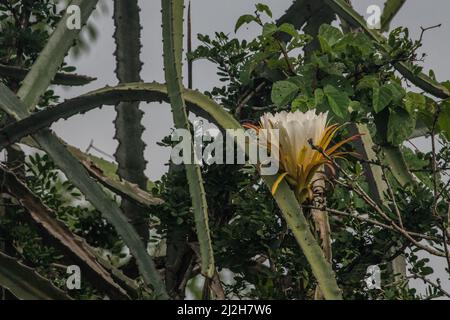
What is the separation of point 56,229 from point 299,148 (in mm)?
933

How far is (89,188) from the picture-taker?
127 inches

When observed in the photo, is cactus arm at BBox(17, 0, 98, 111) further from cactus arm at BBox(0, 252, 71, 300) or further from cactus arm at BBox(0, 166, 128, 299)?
cactus arm at BBox(0, 252, 71, 300)

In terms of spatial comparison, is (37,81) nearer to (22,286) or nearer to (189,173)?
(22,286)

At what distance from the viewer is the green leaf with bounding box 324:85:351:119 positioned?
3152 millimetres

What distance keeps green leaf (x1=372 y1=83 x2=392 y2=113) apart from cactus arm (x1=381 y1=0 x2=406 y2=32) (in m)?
0.59

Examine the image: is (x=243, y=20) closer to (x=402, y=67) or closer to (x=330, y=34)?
(x=330, y=34)

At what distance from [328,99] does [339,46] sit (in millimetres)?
218

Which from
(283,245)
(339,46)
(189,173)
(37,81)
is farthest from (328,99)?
Result: (37,81)

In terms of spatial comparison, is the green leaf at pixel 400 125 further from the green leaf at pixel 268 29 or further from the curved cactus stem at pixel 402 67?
the green leaf at pixel 268 29

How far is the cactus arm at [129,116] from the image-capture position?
384 centimetres

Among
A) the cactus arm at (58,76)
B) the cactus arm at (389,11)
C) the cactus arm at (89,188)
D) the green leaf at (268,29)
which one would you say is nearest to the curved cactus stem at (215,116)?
the cactus arm at (89,188)

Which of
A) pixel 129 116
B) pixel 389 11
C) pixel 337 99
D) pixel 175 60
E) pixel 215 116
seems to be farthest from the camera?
pixel 129 116

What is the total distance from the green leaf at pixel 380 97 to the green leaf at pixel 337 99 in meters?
0.08

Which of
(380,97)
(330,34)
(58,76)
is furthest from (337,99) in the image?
(58,76)
